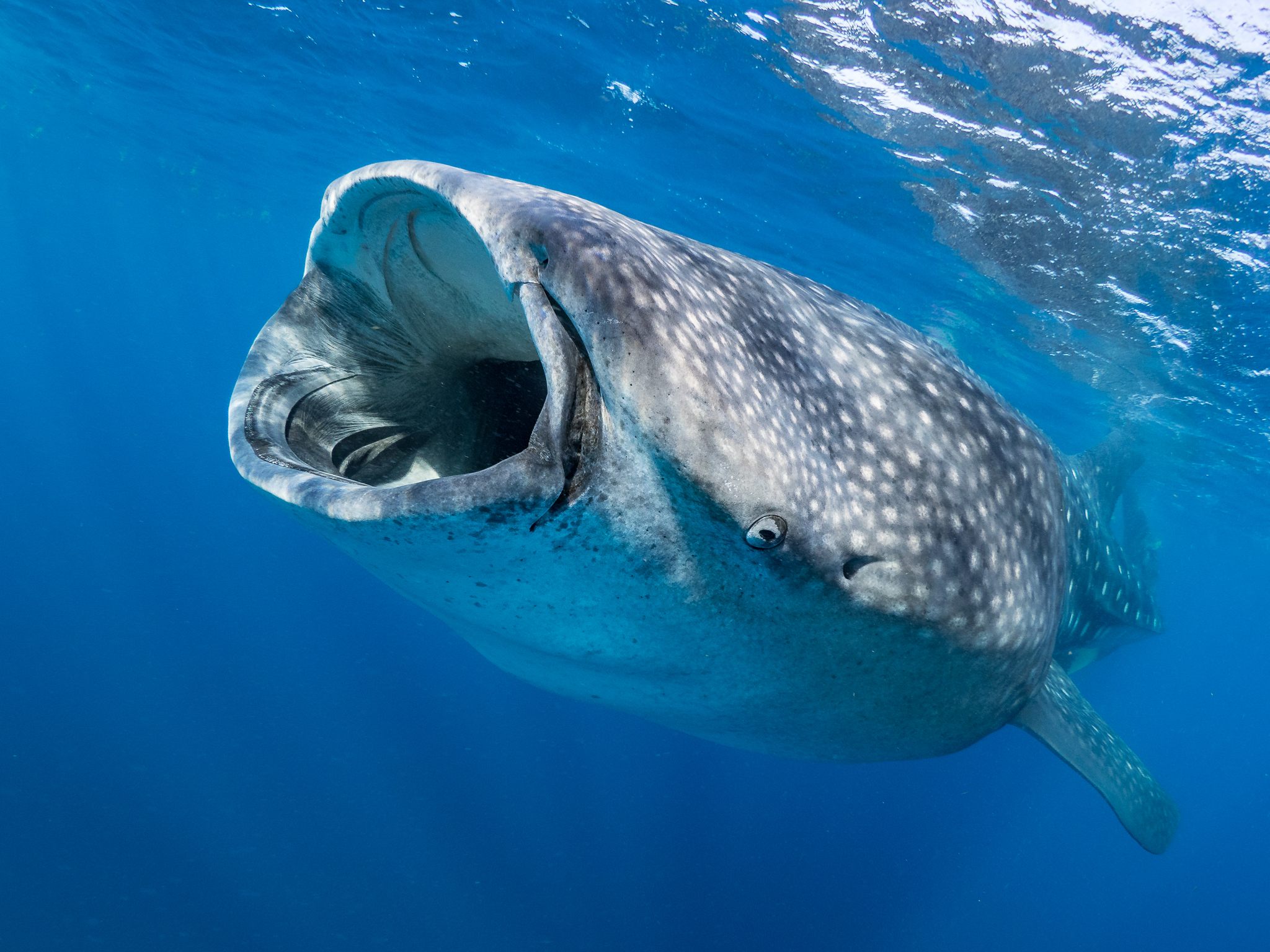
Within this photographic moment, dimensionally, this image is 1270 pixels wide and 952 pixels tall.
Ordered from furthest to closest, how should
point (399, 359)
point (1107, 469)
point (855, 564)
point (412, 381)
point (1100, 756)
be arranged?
1. point (1107, 469)
2. point (1100, 756)
3. point (412, 381)
4. point (399, 359)
5. point (855, 564)

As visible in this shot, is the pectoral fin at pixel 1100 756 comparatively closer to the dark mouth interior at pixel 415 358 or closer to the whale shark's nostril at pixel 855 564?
the whale shark's nostril at pixel 855 564

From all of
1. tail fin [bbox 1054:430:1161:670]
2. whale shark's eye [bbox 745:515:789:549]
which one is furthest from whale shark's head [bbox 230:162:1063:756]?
tail fin [bbox 1054:430:1161:670]

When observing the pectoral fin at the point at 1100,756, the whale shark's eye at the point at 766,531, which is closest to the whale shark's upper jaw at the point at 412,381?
the whale shark's eye at the point at 766,531

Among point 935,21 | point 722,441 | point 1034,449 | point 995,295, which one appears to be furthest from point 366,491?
point 995,295

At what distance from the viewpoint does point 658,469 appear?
1.64 meters

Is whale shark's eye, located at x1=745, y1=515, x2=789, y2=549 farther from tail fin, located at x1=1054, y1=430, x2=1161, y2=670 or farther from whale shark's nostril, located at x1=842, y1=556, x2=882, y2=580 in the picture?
tail fin, located at x1=1054, y1=430, x2=1161, y2=670

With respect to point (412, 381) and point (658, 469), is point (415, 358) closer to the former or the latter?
Result: point (412, 381)

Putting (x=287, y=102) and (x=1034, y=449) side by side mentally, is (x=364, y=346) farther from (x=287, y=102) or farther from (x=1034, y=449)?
(x=287, y=102)

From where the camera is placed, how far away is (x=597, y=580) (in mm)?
1847

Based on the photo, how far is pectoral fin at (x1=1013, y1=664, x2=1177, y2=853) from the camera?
3902 mm

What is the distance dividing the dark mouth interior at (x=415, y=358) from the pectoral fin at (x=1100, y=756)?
285 centimetres

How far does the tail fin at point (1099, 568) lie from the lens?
163 inches

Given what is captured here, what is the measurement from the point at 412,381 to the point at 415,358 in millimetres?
100

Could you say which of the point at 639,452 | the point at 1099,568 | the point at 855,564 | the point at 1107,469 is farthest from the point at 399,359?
the point at 1107,469
